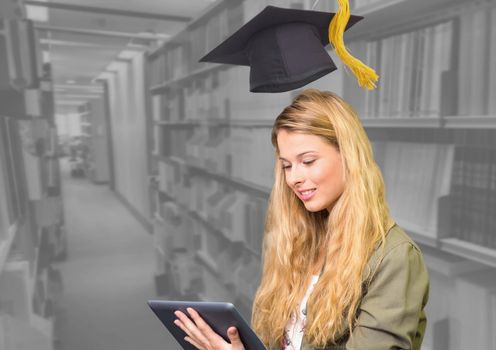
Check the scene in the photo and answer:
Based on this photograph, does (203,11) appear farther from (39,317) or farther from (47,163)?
(39,317)

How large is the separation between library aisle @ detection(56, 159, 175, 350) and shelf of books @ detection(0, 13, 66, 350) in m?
0.06

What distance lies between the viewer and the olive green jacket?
2.43ft

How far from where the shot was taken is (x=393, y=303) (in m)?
0.74

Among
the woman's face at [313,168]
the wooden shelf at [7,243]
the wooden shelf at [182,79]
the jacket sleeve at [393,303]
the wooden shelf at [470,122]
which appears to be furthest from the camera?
the wooden shelf at [182,79]

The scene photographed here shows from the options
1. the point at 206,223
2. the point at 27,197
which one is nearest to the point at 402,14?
the point at 206,223

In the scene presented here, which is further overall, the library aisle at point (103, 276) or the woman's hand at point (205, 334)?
the library aisle at point (103, 276)

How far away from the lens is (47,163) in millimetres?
1966

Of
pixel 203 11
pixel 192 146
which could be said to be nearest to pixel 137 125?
pixel 192 146

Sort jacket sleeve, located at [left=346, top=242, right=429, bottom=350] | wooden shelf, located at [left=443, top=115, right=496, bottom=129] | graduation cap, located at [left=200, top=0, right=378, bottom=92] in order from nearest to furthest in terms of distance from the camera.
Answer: jacket sleeve, located at [left=346, top=242, right=429, bottom=350] < graduation cap, located at [left=200, top=0, right=378, bottom=92] < wooden shelf, located at [left=443, top=115, right=496, bottom=129]

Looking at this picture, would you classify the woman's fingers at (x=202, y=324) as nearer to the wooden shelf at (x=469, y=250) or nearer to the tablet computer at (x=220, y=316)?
the tablet computer at (x=220, y=316)

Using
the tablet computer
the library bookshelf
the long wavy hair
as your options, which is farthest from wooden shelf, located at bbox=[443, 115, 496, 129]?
the tablet computer

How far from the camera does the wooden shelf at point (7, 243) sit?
1.72 m

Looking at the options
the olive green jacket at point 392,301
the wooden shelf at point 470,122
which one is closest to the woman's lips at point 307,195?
the olive green jacket at point 392,301

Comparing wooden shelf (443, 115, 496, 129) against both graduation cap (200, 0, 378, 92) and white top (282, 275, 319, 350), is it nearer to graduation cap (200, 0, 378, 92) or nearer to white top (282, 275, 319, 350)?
graduation cap (200, 0, 378, 92)
